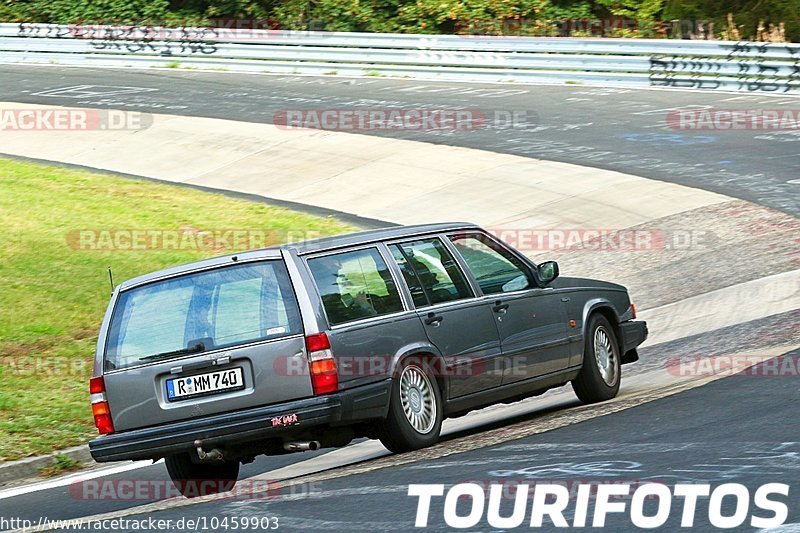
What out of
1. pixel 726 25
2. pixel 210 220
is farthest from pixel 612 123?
pixel 726 25

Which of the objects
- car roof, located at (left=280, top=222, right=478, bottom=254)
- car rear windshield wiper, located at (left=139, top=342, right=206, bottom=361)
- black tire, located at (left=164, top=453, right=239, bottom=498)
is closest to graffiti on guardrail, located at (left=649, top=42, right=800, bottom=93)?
car roof, located at (left=280, top=222, right=478, bottom=254)

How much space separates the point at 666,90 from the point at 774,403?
61.8 ft

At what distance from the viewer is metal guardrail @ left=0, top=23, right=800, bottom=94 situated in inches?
1014

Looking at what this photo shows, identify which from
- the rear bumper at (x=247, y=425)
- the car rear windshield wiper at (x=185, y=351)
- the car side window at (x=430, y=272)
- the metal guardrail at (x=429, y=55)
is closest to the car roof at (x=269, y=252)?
the car side window at (x=430, y=272)

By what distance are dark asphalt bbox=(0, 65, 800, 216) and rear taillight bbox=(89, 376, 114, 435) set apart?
1176cm

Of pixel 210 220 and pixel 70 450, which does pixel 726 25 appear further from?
pixel 70 450

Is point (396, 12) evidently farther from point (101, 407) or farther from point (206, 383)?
point (206, 383)

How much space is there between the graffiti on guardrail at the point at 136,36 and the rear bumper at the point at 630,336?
24.3 meters

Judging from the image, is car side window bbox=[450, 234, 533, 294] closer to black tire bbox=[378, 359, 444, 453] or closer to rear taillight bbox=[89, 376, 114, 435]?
black tire bbox=[378, 359, 444, 453]

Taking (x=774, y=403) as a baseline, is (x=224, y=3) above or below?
above

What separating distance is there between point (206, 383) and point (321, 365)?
2.39ft

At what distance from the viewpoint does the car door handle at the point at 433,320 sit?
886 cm

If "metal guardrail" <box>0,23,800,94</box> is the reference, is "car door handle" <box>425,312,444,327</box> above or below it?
below

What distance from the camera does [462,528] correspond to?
620 centimetres
